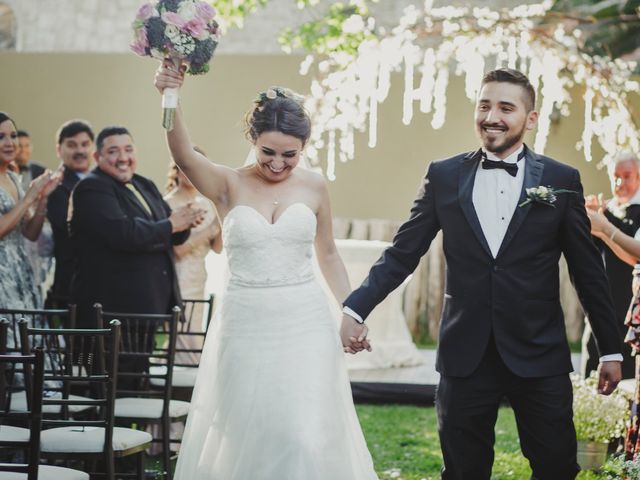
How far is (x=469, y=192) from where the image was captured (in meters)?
4.07

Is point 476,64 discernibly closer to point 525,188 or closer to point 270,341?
point 270,341

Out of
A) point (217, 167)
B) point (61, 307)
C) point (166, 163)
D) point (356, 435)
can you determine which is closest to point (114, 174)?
point (61, 307)

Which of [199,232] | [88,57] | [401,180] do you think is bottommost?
[199,232]

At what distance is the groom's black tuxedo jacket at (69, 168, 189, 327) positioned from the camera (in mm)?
6398

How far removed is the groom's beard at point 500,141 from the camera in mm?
4023

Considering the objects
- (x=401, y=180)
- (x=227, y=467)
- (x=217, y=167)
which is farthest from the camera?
(x=401, y=180)

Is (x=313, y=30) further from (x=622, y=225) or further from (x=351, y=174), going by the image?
(x=622, y=225)

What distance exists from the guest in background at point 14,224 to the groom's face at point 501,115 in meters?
3.10

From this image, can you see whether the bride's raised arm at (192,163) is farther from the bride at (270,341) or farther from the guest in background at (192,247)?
the guest in background at (192,247)

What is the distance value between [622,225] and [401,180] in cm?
704

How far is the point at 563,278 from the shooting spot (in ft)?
42.0

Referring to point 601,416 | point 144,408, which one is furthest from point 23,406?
point 601,416

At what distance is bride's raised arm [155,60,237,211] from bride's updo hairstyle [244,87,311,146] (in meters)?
0.21

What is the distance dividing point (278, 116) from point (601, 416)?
2723mm
